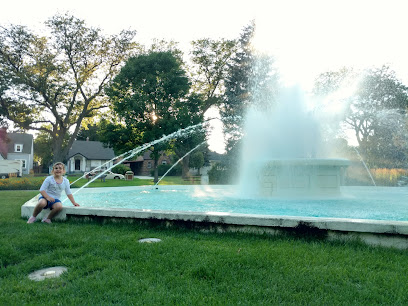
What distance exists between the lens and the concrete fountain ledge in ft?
11.7

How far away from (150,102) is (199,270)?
2264cm

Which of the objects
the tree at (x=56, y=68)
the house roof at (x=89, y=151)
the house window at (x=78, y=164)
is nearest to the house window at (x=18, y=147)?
the house roof at (x=89, y=151)

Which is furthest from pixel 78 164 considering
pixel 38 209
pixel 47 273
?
pixel 47 273

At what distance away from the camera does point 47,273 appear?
300 cm

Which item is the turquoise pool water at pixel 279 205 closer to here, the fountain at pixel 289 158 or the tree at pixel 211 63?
the fountain at pixel 289 158

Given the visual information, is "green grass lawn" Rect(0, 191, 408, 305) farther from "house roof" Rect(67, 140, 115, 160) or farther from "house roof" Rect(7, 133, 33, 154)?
"house roof" Rect(7, 133, 33, 154)

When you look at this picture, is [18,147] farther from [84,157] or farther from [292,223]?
[292,223]

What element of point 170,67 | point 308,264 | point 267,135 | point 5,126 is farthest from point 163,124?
A: point 308,264

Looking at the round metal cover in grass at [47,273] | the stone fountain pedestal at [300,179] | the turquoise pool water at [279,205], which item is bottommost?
the round metal cover in grass at [47,273]

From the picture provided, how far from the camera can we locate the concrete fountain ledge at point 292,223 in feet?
11.7

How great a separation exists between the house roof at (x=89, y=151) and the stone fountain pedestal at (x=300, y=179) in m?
49.6

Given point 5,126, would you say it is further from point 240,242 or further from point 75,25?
point 240,242

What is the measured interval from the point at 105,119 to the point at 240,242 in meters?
31.6

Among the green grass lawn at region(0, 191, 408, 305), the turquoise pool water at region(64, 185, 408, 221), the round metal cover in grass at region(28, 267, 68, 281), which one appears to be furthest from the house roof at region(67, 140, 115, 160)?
the round metal cover in grass at region(28, 267, 68, 281)
